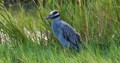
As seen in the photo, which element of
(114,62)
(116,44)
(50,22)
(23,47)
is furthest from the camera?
(50,22)

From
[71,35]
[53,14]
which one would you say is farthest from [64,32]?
[53,14]

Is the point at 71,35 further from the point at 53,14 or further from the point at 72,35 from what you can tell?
the point at 53,14

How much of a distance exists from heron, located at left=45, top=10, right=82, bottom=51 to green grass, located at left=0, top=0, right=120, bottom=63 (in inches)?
4.7

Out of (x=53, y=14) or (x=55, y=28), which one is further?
(x=55, y=28)

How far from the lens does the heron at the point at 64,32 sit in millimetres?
5637

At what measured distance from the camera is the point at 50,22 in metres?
6.11

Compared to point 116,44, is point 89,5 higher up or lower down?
higher up

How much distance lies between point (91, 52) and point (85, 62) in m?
0.26

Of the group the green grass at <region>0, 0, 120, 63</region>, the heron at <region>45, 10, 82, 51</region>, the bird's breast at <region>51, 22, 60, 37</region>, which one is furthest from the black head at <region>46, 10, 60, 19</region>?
the green grass at <region>0, 0, 120, 63</region>

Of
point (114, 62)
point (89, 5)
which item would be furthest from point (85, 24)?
point (114, 62)

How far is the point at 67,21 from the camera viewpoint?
604 centimetres

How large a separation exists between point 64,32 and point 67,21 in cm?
33

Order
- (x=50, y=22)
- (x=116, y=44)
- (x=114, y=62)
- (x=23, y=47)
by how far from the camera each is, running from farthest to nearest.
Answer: (x=50, y=22) < (x=23, y=47) < (x=116, y=44) < (x=114, y=62)

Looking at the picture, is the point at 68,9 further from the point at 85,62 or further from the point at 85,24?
Answer: the point at 85,62
